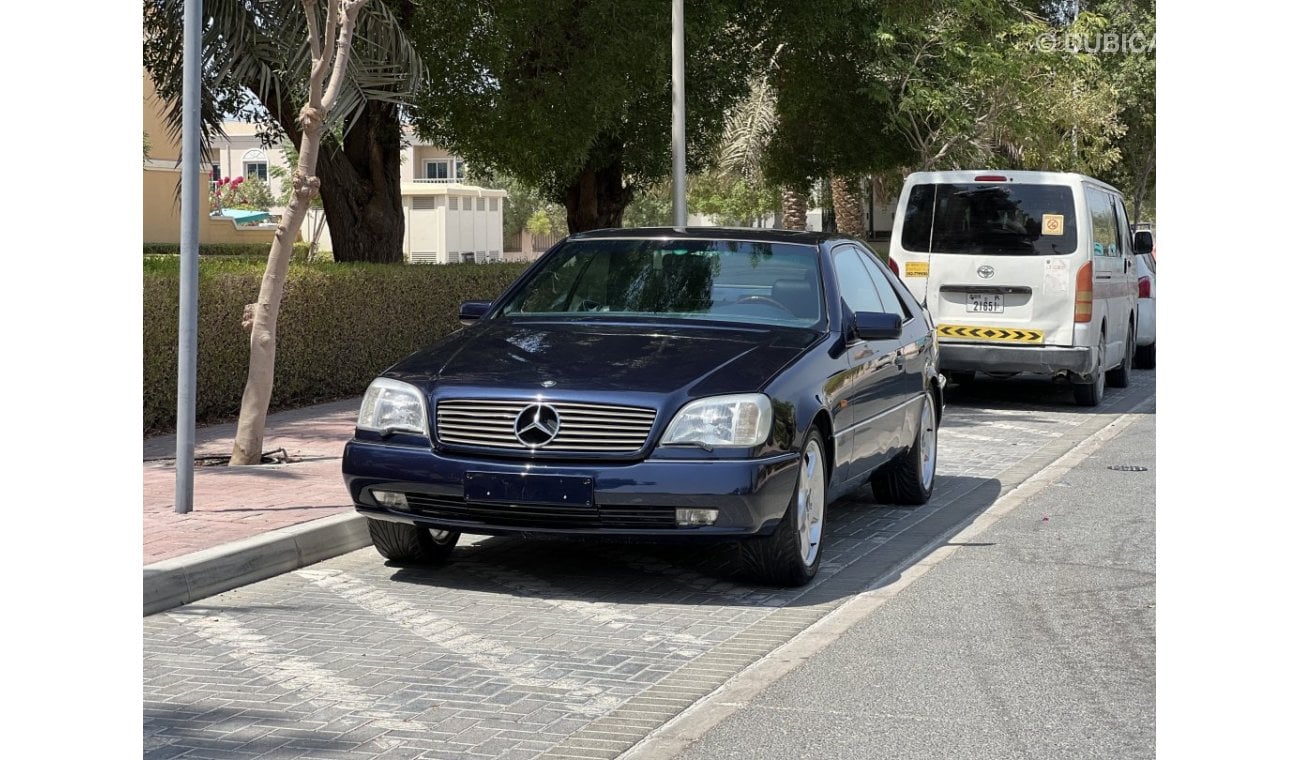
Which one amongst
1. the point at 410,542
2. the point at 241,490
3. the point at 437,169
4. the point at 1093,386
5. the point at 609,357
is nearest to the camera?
the point at 609,357

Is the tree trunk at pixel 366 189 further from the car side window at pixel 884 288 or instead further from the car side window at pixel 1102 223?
the car side window at pixel 884 288

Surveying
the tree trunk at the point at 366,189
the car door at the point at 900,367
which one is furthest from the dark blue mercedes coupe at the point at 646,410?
the tree trunk at the point at 366,189

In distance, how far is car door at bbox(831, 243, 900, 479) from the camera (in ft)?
27.2

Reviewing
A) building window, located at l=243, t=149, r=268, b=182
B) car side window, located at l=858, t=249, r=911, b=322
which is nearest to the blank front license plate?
car side window, located at l=858, t=249, r=911, b=322

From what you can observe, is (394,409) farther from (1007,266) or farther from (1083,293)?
(1083,293)

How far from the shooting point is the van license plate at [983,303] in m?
15.4

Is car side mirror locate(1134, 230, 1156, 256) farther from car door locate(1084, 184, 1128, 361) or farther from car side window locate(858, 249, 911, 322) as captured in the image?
car side window locate(858, 249, 911, 322)

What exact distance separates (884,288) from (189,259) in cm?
377

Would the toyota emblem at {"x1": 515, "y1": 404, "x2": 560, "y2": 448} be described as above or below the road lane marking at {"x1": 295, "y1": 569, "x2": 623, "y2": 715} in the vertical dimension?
above

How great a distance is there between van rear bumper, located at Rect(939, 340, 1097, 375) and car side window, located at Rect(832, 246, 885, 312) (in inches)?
246

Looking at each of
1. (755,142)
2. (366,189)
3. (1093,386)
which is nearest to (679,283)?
(1093,386)

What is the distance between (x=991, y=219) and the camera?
Answer: 1541cm

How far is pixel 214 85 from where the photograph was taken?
1666cm

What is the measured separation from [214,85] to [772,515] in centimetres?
1110
